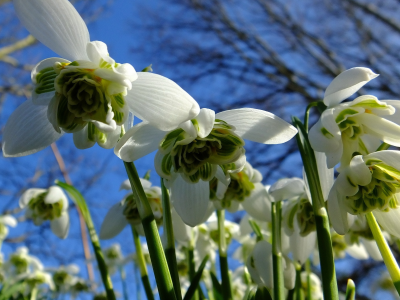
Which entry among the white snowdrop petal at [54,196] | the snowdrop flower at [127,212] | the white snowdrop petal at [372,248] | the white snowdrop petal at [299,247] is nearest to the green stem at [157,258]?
the snowdrop flower at [127,212]

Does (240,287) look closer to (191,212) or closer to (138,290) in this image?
(138,290)

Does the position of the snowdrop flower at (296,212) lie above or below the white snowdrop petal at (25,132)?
below

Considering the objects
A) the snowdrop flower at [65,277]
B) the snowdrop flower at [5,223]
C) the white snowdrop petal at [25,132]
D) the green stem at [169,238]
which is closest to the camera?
the white snowdrop petal at [25,132]

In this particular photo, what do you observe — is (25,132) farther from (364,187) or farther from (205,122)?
(364,187)

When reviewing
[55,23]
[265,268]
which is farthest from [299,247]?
[55,23]

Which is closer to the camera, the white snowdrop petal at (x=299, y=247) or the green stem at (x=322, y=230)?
the green stem at (x=322, y=230)

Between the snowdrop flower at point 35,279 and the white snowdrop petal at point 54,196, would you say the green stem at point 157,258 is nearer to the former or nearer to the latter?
the white snowdrop petal at point 54,196
